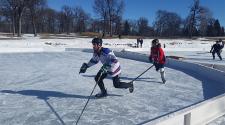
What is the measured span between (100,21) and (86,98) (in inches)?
1660

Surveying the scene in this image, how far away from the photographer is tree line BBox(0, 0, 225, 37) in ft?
132

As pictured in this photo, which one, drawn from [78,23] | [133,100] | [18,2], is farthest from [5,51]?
[78,23]

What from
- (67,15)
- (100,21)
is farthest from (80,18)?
(100,21)

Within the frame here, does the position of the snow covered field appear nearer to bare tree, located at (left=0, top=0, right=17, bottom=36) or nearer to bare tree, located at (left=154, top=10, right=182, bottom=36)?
bare tree, located at (left=0, top=0, right=17, bottom=36)

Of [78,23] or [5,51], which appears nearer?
[5,51]

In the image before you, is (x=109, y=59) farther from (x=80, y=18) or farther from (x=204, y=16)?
(x=80, y=18)

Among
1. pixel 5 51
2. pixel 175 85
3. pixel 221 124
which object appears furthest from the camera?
pixel 5 51

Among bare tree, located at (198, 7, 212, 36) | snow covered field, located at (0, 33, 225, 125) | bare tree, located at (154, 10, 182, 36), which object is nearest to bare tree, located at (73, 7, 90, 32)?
bare tree, located at (154, 10, 182, 36)

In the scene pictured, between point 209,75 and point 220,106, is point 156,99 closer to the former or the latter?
point 220,106

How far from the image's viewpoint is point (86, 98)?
→ 6.25 meters

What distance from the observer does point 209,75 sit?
374 inches

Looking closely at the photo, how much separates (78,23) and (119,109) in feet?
203

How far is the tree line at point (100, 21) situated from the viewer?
40.2m

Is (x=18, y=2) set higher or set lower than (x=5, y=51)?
higher
